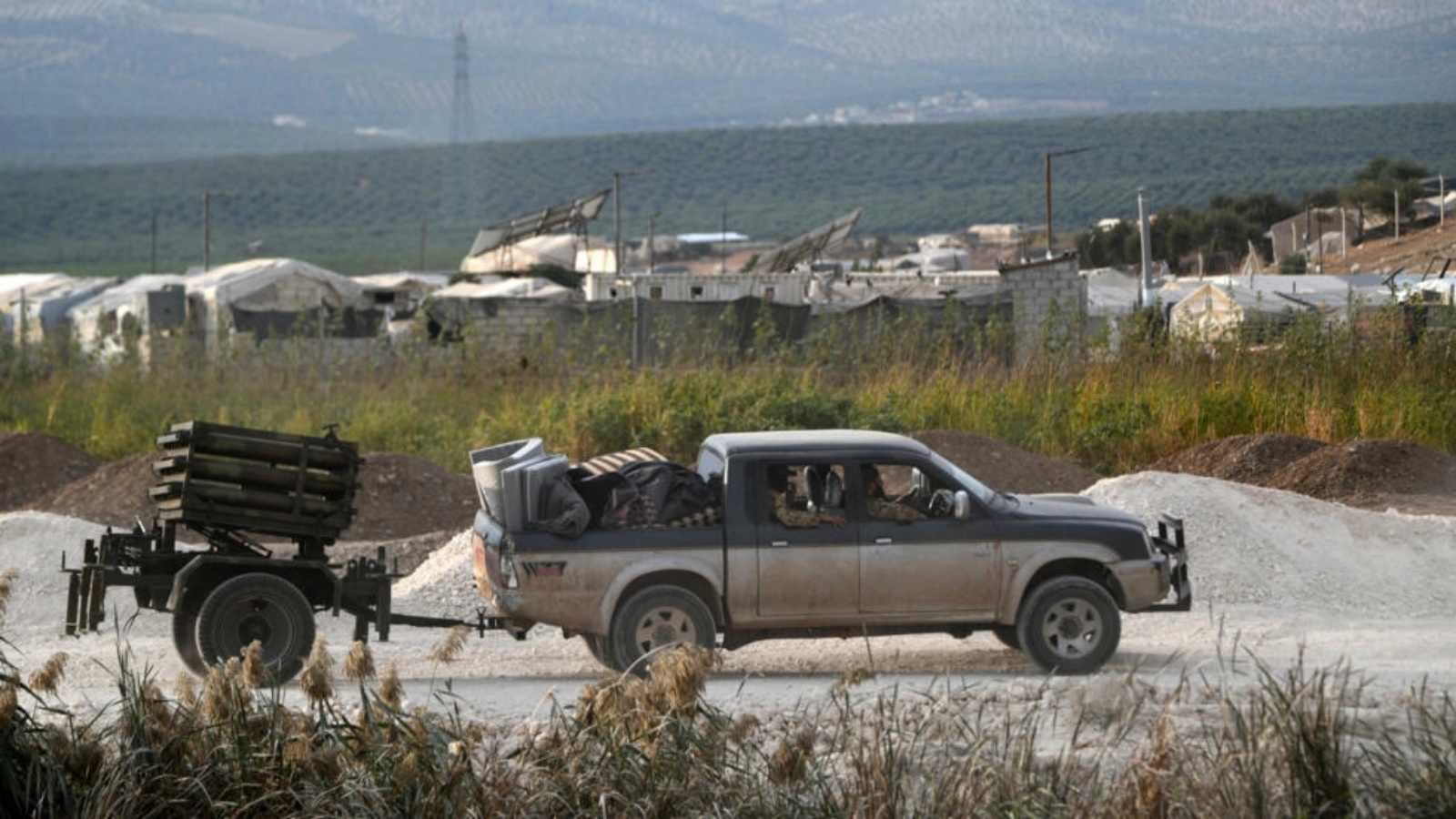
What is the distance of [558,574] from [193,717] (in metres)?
3.43

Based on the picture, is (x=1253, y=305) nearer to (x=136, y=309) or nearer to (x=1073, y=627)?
(x=1073, y=627)

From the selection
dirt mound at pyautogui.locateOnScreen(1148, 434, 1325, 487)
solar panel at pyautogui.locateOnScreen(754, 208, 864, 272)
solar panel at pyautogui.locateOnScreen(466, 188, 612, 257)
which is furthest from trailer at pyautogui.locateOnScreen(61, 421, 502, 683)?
solar panel at pyautogui.locateOnScreen(466, 188, 612, 257)

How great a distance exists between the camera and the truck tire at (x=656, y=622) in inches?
497

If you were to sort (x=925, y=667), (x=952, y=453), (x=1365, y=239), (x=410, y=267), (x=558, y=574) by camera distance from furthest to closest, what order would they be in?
(x=410, y=267) → (x=1365, y=239) → (x=952, y=453) → (x=925, y=667) → (x=558, y=574)

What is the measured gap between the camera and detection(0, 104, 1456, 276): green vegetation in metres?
126

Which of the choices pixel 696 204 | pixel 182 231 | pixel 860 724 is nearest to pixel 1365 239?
pixel 860 724

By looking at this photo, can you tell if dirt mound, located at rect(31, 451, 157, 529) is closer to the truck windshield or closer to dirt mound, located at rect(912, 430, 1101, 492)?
dirt mound, located at rect(912, 430, 1101, 492)

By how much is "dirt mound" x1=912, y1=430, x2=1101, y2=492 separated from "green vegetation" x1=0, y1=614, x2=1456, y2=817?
11.2 metres

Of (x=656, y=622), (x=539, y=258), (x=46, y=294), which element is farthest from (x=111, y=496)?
(x=539, y=258)

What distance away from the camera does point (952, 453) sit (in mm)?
21703

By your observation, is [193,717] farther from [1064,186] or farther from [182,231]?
[182,231]

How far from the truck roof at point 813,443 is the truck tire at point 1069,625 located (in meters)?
1.28

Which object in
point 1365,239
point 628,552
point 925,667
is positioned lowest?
point 925,667

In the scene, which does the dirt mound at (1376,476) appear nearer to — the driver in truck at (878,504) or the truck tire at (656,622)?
the driver in truck at (878,504)
